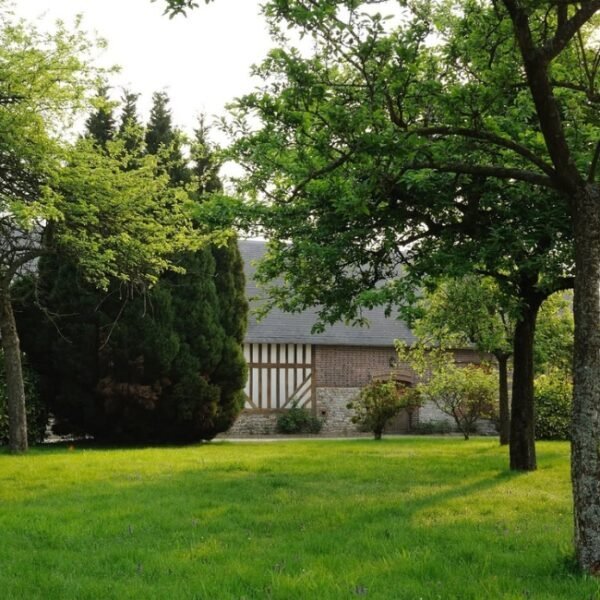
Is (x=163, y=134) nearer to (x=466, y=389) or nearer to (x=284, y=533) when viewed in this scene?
(x=466, y=389)

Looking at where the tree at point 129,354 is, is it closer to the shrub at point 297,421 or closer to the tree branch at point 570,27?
the shrub at point 297,421

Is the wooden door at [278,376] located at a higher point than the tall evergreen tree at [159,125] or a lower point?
lower

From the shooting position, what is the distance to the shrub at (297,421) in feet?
82.2

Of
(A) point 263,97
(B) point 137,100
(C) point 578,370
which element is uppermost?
(B) point 137,100

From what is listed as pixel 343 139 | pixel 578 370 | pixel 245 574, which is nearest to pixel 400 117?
pixel 343 139

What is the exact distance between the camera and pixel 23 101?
1219 centimetres

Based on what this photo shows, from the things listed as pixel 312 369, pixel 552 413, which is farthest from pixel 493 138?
pixel 312 369

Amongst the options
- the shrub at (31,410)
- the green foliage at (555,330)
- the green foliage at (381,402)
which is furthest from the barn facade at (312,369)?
the green foliage at (555,330)

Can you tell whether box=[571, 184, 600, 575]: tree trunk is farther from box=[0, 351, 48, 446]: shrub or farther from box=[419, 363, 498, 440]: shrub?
box=[0, 351, 48, 446]: shrub

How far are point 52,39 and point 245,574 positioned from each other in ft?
35.2

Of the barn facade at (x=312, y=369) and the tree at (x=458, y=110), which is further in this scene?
the barn facade at (x=312, y=369)

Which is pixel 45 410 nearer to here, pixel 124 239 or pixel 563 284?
pixel 124 239

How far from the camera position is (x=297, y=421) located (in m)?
25.2

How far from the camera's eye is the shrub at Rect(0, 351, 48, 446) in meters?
17.1
